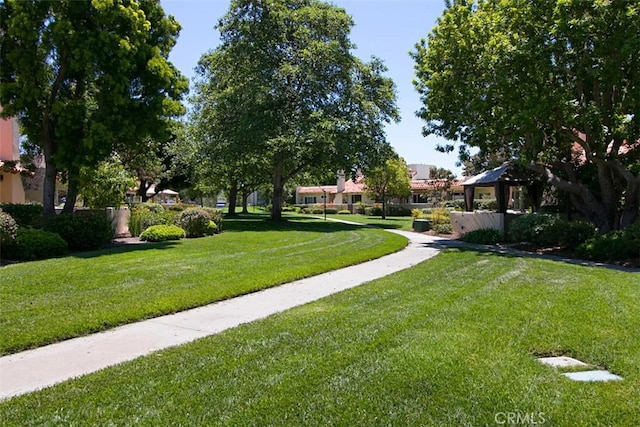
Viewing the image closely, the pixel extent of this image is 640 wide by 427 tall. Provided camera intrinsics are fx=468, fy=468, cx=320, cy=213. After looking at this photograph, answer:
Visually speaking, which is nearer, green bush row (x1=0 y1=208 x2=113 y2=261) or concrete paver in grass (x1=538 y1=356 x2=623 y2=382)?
concrete paver in grass (x1=538 y1=356 x2=623 y2=382)

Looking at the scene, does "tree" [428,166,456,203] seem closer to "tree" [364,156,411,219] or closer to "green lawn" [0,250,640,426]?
"tree" [364,156,411,219]

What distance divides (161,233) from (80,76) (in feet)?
18.6

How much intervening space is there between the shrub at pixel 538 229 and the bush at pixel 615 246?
161 cm

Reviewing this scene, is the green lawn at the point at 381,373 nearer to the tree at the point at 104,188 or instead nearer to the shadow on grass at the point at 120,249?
the shadow on grass at the point at 120,249

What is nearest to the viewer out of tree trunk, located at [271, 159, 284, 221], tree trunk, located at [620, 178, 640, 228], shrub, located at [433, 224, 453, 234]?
tree trunk, located at [620, 178, 640, 228]

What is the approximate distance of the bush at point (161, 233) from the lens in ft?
52.3

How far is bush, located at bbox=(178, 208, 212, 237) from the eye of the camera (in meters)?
17.7

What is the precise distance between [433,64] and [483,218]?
20.9 ft

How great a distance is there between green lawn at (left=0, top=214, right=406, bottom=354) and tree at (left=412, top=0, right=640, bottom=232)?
5.56m

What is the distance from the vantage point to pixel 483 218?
1864 cm

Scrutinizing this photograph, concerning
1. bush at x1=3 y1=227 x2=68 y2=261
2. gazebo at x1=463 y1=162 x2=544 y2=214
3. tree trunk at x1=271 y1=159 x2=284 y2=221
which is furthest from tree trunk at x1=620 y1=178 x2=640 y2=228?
tree trunk at x1=271 y1=159 x2=284 y2=221

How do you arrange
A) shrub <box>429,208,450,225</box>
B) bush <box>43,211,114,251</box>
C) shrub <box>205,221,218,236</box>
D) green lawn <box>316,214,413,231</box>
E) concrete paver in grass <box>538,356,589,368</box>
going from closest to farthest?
concrete paver in grass <box>538,356,589,368</box>
bush <box>43,211,114,251</box>
shrub <box>205,221,218,236</box>
shrub <box>429,208,450,225</box>
green lawn <box>316,214,413,231</box>

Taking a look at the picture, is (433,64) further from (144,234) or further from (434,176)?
(434,176)

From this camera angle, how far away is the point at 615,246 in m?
11.9
